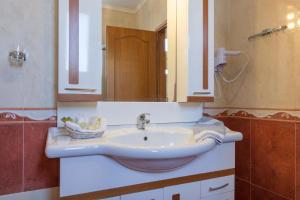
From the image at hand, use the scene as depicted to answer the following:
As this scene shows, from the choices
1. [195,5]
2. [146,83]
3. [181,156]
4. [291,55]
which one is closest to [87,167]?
[181,156]

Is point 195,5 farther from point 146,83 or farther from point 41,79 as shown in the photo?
point 41,79

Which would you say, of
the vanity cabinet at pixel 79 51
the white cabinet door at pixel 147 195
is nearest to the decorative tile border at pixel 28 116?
the vanity cabinet at pixel 79 51

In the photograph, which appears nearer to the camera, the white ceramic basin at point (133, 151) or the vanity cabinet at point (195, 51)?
the white ceramic basin at point (133, 151)

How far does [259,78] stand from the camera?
1.37m

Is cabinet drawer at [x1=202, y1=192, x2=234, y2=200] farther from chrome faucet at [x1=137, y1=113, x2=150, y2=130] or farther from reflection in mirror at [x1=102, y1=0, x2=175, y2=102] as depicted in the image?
reflection in mirror at [x1=102, y1=0, x2=175, y2=102]

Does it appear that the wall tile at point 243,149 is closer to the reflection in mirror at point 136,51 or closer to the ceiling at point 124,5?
the reflection in mirror at point 136,51

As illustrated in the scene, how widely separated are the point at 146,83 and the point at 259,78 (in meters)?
0.78

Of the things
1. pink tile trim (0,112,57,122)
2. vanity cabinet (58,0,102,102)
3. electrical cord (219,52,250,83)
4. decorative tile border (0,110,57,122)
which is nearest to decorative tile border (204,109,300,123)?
electrical cord (219,52,250,83)

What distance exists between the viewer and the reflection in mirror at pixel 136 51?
4.02 ft

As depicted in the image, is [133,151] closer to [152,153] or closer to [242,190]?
[152,153]

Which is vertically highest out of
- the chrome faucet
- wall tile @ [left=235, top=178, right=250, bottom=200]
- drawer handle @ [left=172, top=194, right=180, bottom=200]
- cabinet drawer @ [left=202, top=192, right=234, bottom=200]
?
the chrome faucet

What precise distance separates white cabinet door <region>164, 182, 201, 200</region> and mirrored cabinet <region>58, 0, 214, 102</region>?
0.53m

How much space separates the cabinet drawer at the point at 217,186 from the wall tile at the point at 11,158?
0.93m

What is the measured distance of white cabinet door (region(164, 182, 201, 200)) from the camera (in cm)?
93
